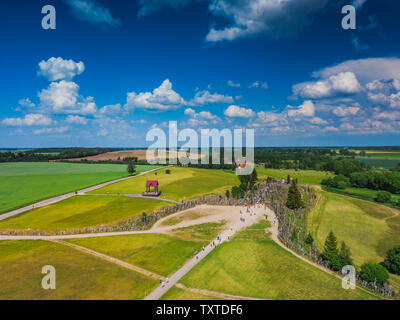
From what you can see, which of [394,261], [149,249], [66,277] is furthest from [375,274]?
[66,277]

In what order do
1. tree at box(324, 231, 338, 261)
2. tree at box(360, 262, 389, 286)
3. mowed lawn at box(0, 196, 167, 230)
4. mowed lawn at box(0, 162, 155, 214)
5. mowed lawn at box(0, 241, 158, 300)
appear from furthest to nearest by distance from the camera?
mowed lawn at box(0, 162, 155, 214) → mowed lawn at box(0, 196, 167, 230) → tree at box(324, 231, 338, 261) → tree at box(360, 262, 389, 286) → mowed lawn at box(0, 241, 158, 300)

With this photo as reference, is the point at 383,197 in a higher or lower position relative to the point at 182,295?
higher

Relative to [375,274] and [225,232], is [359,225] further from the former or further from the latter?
[225,232]

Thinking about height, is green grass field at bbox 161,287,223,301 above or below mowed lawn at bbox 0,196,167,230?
below

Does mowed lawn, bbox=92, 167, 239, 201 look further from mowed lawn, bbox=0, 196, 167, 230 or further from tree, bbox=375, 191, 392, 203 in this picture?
tree, bbox=375, 191, 392, 203

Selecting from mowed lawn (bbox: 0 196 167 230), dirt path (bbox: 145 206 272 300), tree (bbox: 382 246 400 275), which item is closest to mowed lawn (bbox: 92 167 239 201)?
mowed lawn (bbox: 0 196 167 230)
